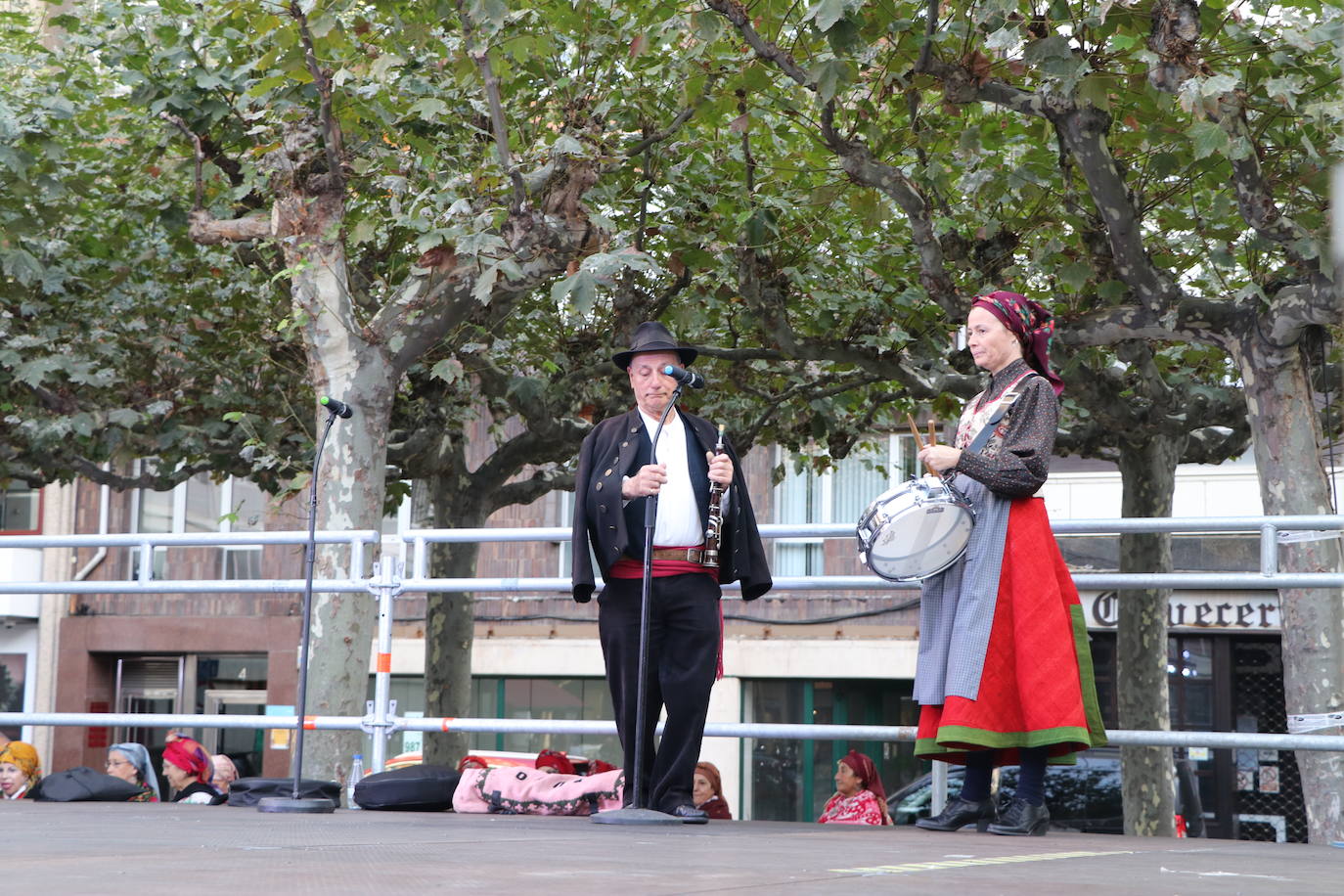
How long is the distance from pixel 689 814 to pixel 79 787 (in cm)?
359

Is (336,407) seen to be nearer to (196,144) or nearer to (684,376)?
(684,376)

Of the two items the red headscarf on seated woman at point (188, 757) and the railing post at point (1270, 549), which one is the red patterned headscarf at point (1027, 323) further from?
the red headscarf on seated woman at point (188, 757)

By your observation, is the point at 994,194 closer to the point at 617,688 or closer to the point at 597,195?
A: the point at 597,195

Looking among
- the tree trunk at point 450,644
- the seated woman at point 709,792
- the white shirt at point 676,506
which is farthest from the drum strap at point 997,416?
the tree trunk at point 450,644

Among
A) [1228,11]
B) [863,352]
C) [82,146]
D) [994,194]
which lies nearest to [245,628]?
[82,146]

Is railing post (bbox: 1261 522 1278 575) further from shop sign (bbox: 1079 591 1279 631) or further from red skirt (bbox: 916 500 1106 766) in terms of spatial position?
shop sign (bbox: 1079 591 1279 631)

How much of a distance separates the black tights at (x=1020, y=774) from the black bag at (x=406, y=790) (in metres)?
2.47

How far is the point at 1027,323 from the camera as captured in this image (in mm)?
5703

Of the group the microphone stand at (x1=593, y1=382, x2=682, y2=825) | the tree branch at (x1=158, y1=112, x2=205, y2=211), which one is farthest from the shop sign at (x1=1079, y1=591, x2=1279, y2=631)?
the microphone stand at (x1=593, y1=382, x2=682, y2=825)

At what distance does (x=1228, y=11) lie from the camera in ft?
26.1

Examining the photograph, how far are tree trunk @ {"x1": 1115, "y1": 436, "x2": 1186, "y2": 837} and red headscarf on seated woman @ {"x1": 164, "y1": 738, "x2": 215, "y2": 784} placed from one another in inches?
254

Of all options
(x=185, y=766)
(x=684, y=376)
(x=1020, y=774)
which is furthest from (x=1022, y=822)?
(x=185, y=766)

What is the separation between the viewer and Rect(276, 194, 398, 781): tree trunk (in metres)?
9.24

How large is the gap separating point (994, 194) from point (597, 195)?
2.42m
